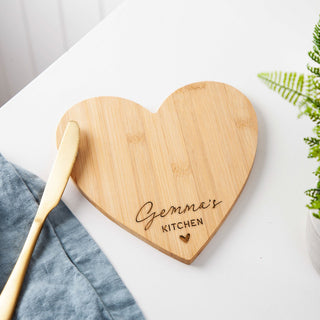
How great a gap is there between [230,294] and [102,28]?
535 millimetres

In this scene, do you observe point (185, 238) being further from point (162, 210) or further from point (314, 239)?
point (314, 239)

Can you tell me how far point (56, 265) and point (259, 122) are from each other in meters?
0.37

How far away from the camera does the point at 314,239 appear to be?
56cm

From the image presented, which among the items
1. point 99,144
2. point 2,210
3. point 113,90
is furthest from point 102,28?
point 2,210

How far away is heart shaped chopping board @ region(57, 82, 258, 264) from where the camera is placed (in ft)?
2.01

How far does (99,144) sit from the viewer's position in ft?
2.23

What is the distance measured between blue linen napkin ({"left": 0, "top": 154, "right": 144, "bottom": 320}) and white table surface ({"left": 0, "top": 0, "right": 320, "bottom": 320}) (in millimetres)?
18

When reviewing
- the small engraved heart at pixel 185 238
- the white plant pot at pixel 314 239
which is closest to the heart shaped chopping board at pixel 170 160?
the small engraved heart at pixel 185 238

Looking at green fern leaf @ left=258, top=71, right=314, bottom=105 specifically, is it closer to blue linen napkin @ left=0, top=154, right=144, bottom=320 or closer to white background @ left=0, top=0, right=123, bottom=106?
blue linen napkin @ left=0, top=154, right=144, bottom=320

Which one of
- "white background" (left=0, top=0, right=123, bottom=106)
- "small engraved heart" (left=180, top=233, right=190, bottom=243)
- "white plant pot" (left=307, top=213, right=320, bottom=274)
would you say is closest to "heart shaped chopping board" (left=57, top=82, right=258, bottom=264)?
"small engraved heart" (left=180, top=233, right=190, bottom=243)

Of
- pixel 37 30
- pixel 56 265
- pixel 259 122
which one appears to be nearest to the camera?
A: pixel 56 265

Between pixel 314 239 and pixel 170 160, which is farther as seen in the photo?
pixel 170 160

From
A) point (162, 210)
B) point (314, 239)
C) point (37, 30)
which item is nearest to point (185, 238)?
point (162, 210)

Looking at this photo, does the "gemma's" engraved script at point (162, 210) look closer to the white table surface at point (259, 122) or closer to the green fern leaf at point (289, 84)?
the white table surface at point (259, 122)
